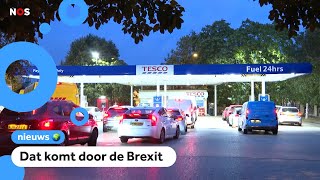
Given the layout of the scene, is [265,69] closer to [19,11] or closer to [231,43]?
[19,11]

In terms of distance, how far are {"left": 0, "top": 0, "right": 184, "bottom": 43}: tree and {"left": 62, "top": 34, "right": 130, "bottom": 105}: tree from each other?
224 feet

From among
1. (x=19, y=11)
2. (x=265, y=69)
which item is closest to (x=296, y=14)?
(x=19, y=11)

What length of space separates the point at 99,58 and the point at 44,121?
2813 inches

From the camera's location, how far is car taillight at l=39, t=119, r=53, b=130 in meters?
15.7

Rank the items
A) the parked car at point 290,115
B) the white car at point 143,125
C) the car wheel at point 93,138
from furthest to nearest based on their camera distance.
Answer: the parked car at point 290,115 < the white car at point 143,125 < the car wheel at point 93,138

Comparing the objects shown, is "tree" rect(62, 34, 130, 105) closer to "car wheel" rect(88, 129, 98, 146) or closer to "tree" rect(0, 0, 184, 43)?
"car wheel" rect(88, 129, 98, 146)

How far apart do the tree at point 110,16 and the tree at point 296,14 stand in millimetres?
1762

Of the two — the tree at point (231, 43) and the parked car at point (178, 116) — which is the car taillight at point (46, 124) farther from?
the tree at point (231, 43)

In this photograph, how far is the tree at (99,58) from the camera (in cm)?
7831

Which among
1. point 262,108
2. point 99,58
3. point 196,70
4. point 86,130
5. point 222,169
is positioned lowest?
point 222,169

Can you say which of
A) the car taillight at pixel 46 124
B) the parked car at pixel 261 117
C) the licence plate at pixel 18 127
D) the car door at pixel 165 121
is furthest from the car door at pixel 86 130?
the parked car at pixel 261 117

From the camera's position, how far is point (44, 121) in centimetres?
1587

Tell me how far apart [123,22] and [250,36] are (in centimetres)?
6744

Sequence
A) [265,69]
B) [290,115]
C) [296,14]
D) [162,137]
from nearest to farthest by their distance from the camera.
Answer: [296,14], [162,137], [265,69], [290,115]
